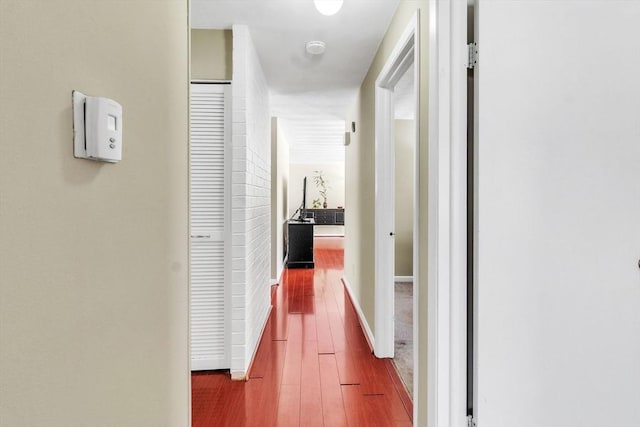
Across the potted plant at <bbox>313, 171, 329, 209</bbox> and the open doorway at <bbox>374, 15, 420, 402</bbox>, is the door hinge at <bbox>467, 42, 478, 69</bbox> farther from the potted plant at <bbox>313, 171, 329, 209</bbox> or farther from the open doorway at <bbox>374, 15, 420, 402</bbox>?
the potted plant at <bbox>313, 171, 329, 209</bbox>

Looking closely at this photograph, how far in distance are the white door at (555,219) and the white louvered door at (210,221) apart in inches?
66.0

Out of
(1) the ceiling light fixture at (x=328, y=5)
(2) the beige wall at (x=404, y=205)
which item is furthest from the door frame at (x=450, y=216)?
(2) the beige wall at (x=404, y=205)

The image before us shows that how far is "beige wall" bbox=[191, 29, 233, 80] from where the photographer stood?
2.38 meters

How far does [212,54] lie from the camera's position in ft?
7.84

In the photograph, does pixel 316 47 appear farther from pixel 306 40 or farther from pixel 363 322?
pixel 363 322

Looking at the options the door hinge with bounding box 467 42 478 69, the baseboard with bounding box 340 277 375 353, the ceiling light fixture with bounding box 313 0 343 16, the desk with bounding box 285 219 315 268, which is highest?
the ceiling light fixture with bounding box 313 0 343 16

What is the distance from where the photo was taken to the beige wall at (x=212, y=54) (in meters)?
2.38

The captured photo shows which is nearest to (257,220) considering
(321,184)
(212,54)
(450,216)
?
(212,54)

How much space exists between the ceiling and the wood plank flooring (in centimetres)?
233

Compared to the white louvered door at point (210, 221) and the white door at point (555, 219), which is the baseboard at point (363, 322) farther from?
the white door at point (555, 219)

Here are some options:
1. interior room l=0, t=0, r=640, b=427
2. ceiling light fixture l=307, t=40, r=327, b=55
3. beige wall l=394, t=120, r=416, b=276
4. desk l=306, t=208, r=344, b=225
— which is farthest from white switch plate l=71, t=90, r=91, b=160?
desk l=306, t=208, r=344, b=225

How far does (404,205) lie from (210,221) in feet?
10.9

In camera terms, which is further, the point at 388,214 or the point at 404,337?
the point at 404,337

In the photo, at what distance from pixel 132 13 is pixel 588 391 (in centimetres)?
178
